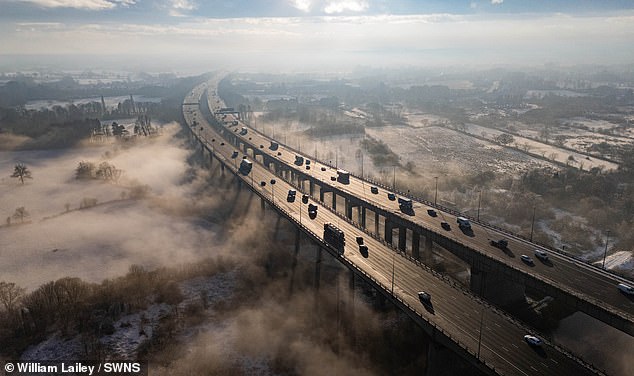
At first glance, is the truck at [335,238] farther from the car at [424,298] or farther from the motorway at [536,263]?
the motorway at [536,263]

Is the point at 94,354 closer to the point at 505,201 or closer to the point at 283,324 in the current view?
the point at 283,324

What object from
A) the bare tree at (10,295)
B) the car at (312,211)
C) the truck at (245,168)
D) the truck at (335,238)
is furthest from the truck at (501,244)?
the bare tree at (10,295)

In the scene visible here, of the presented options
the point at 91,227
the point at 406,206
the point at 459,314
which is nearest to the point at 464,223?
the point at 406,206

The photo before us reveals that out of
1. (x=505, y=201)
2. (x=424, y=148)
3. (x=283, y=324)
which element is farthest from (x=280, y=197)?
(x=424, y=148)

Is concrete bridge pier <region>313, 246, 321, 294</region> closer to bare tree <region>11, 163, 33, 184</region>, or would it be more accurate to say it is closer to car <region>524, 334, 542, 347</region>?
car <region>524, 334, 542, 347</region>

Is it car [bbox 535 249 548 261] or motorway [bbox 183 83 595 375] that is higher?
car [bbox 535 249 548 261]

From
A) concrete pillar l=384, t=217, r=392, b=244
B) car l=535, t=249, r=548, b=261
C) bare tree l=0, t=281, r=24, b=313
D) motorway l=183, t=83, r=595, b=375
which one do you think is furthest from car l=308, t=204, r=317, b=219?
bare tree l=0, t=281, r=24, b=313
